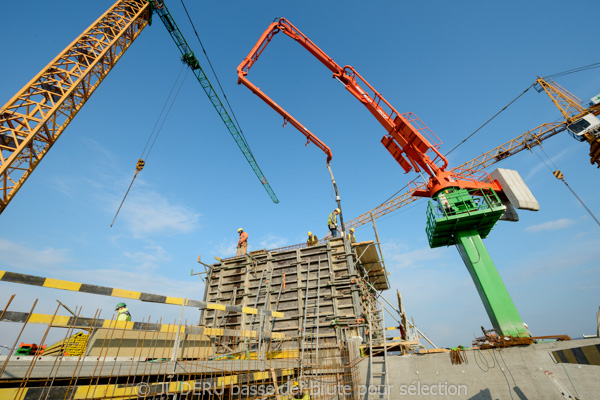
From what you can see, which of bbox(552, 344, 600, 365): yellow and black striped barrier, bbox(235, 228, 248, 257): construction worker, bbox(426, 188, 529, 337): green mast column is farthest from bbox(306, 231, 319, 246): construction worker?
bbox(552, 344, 600, 365): yellow and black striped barrier

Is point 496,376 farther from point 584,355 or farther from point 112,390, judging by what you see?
point 112,390

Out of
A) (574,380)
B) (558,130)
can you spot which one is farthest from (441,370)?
(558,130)

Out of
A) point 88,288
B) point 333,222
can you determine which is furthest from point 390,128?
point 88,288

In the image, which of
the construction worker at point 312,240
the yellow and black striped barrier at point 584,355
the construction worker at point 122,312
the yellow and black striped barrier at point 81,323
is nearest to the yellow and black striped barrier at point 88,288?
the yellow and black striped barrier at point 81,323

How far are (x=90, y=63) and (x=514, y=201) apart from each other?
28345 millimetres

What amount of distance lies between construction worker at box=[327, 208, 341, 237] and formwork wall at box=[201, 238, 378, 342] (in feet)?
7.09

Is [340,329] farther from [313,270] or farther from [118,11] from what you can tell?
[118,11]

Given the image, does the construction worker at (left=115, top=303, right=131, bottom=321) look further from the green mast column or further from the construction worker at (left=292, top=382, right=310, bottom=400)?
the green mast column

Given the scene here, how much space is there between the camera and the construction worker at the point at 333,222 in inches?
696

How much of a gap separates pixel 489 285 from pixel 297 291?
9.74 meters

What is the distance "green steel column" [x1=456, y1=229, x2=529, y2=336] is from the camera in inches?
414

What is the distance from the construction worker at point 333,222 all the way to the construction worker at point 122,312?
493 inches

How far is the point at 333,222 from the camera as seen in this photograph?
1809 centimetres

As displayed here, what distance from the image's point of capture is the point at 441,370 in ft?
29.8
